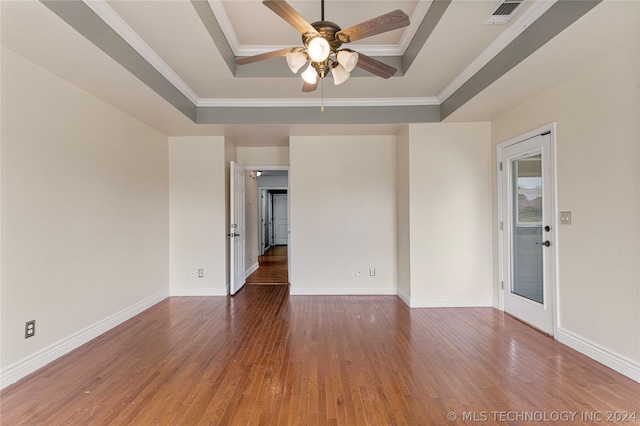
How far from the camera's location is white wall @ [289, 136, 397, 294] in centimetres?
459

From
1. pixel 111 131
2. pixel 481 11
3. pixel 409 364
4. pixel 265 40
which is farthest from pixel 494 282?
pixel 111 131

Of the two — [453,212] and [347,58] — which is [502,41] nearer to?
[347,58]

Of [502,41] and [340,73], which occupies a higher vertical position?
[502,41]

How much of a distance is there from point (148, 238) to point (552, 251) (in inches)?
189

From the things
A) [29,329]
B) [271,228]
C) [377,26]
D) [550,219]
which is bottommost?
[29,329]

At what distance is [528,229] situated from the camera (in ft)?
11.0

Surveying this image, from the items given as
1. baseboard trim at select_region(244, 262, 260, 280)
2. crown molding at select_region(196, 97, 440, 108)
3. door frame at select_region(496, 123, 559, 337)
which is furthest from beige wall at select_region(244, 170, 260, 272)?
door frame at select_region(496, 123, 559, 337)

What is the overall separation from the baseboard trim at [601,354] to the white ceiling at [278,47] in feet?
7.74

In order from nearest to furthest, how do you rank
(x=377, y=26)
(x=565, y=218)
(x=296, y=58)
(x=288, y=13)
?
1. (x=288, y=13)
2. (x=377, y=26)
3. (x=296, y=58)
4. (x=565, y=218)

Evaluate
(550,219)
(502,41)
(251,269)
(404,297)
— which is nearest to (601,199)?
(550,219)

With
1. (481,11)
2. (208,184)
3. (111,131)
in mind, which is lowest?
(208,184)

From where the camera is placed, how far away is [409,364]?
8.03 feet

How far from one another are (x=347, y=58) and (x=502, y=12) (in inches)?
50.6

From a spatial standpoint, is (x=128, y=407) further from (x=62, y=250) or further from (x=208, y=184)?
(x=208, y=184)
